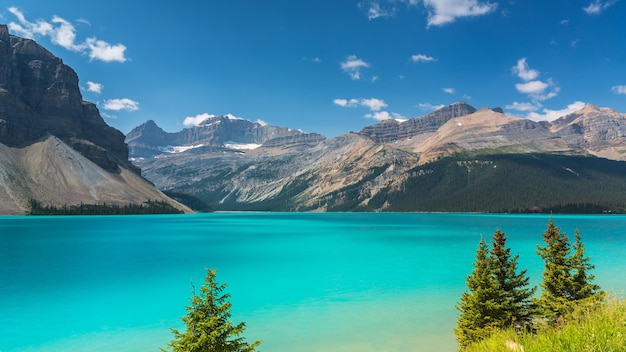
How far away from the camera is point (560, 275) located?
2219cm

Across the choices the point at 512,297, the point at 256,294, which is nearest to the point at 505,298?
the point at 512,297

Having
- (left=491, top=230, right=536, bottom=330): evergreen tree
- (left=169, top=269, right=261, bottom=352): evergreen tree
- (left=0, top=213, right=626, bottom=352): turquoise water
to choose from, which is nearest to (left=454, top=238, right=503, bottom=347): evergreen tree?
(left=491, top=230, right=536, bottom=330): evergreen tree

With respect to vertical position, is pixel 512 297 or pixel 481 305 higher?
pixel 512 297

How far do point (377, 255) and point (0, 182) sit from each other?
21960cm

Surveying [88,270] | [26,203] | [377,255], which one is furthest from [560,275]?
[26,203]

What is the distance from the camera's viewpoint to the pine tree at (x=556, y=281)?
2119cm

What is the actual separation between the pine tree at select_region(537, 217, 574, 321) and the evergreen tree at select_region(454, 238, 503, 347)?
379 cm

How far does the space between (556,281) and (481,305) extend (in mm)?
6288

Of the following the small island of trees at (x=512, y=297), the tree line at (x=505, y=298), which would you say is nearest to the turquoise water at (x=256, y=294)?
the small island of trees at (x=512, y=297)

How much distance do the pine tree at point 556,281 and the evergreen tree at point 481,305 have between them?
12.4 feet

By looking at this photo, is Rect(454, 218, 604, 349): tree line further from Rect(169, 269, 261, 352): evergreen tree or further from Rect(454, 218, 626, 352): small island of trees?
Rect(169, 269, 261, 352): evergreen tree

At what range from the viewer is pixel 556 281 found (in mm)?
22281

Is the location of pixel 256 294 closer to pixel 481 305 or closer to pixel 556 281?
pixel 481 305

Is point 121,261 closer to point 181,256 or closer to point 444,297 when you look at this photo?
point 181,256
